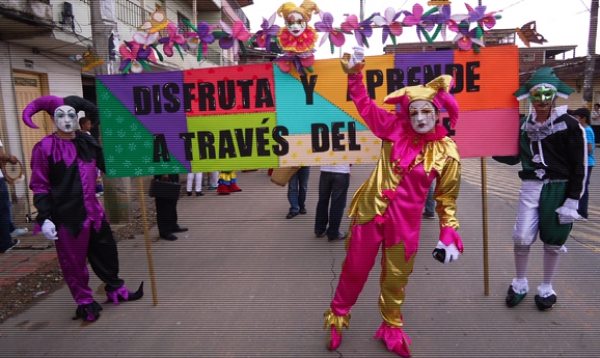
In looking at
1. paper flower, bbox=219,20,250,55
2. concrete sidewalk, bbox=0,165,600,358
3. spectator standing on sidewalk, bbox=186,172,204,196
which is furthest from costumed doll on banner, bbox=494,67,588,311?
spectator standing on sidewalk, bbox=186,172,204,196

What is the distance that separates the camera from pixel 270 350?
278cm

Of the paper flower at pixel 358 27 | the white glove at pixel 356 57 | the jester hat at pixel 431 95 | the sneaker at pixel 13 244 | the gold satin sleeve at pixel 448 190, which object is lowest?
the sneaker at pixel 13 244

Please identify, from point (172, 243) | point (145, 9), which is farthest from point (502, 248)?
point (145, 9)

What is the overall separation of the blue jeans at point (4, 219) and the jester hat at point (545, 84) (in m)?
5.75

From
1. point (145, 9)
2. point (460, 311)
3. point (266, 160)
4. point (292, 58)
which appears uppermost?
point (145, 9)

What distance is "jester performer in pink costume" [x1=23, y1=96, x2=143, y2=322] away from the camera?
3.11 metres

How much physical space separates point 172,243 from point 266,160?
275 cm

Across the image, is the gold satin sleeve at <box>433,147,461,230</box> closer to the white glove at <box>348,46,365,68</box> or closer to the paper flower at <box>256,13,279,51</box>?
the white glove at <box>348,46,365,68</box>

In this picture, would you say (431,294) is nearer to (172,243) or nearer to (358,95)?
(358,95)

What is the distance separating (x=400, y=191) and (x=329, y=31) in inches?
51.5

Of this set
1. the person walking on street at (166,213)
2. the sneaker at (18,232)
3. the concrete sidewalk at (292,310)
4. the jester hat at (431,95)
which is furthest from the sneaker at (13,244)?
the jester hat at (431,95)

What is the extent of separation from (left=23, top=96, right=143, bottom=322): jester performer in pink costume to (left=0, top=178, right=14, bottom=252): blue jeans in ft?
7.81

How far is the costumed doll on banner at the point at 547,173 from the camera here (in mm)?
3078

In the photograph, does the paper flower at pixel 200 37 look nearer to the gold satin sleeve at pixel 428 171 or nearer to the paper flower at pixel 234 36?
the paper flower at pixel 234 36
